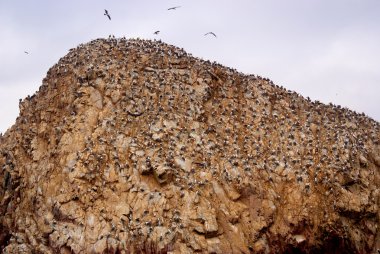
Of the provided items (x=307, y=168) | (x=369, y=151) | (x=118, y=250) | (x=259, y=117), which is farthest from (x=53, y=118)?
(x=369, y=151)

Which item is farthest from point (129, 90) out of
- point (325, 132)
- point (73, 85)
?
point (325, 132)

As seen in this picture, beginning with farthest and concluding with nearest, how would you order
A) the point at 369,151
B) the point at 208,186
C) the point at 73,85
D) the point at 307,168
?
the point at 73,85 < the point at 369,151 < the point at 307,168 < the point at 208,186

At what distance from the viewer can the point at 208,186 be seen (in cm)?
2712

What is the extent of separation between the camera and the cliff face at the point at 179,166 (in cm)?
2562

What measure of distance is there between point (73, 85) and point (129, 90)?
15.4 feet

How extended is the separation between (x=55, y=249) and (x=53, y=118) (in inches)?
438

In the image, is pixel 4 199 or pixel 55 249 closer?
pixel 55 249

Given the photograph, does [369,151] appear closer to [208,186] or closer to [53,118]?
[208,186]

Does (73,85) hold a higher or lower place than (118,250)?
higher

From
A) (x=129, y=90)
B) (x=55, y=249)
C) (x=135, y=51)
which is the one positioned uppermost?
(x=135, y=51)

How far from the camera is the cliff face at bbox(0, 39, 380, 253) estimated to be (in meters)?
25.6

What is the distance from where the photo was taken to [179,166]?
27.8m

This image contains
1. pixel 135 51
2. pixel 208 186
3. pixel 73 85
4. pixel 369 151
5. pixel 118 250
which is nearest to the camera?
pixel 118 250

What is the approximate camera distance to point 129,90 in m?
32.9
